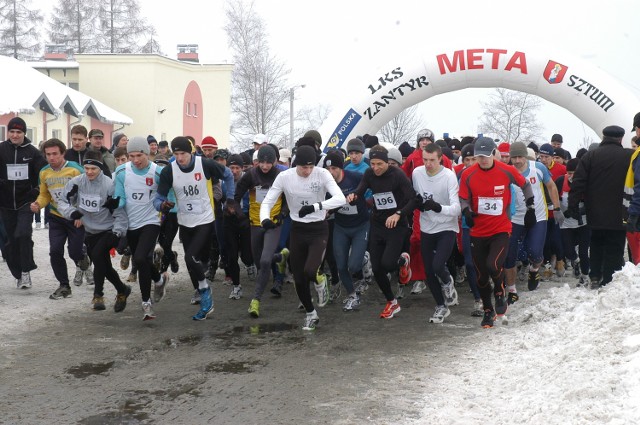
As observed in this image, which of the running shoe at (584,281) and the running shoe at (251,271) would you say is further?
the running shoe at (251,271)

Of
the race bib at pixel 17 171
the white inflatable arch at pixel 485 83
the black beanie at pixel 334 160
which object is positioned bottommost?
the race bib at pixel 17 171

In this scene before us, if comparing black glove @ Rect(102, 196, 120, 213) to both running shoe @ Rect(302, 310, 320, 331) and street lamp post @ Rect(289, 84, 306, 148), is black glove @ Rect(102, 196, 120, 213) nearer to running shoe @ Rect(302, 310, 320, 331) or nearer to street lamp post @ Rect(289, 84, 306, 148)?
running shoe @ Rect(302, 310, 320, 331)

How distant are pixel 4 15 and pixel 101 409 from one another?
61524 mm

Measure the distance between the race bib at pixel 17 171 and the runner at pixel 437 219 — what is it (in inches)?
203

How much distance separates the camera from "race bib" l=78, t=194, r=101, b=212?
955 cm

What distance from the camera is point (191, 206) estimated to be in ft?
29.9

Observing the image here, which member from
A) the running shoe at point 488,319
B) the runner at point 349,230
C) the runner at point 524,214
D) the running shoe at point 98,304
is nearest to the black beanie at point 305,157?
the runner at point 349,230

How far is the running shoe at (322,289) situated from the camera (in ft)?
31.7

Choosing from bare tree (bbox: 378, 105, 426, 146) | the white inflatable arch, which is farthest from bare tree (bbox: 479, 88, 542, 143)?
the white inflatable arch

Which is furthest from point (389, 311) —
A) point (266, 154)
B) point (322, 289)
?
point (266, 154)

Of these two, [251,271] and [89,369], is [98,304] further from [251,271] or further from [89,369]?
[251,271]

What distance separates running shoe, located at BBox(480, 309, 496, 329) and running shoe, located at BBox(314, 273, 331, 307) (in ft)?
6.23

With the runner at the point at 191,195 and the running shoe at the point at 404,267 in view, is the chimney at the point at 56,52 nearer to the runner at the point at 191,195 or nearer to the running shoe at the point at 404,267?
the runner at the point at 191,195

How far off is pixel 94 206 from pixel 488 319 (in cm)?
462
